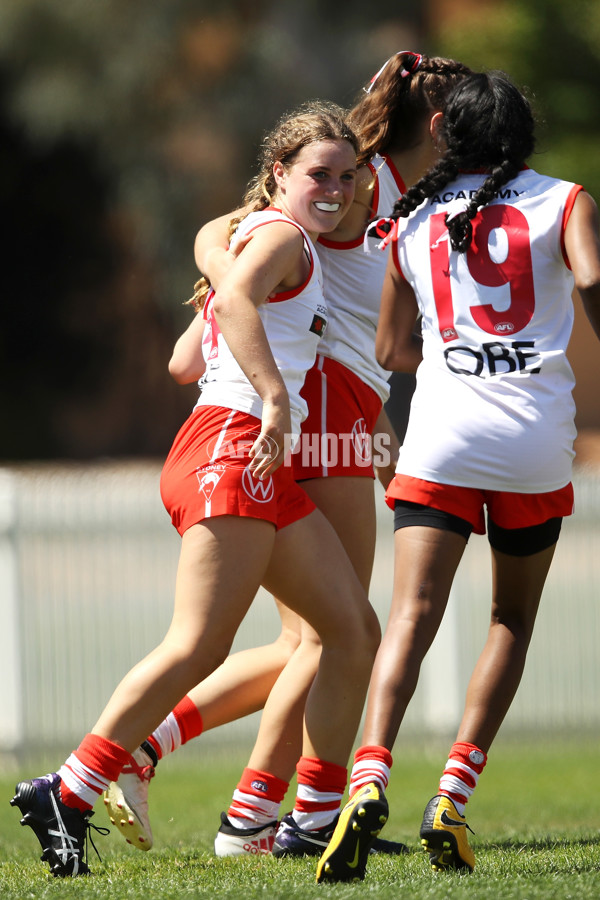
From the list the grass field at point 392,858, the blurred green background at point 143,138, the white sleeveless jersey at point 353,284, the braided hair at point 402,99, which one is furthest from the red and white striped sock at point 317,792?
the blurred green background at point 143,138

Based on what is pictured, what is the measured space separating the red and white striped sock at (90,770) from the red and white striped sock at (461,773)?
33.9 inches

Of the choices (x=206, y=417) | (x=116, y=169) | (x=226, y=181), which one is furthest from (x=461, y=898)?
(x=116, y=169)

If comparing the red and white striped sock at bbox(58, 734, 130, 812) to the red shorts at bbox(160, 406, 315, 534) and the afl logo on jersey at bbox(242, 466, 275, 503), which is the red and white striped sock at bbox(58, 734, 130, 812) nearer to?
the red shorts at bbox(160, 406, 315, 534)

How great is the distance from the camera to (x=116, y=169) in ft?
81.4

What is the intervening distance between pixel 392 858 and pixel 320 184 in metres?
2.05

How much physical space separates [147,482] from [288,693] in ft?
14.8

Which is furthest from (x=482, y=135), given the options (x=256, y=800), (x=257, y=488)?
(x=256, y=800)

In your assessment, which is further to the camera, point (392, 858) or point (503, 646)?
point (392, 858)

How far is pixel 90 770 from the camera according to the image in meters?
3.21

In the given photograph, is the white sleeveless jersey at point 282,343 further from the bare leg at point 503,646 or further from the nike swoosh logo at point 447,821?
the nike swoosh logo at point 447,821

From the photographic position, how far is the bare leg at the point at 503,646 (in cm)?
324

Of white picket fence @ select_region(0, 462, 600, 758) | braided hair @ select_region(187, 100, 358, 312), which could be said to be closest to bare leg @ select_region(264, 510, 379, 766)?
braided hair @ select_region(187, 100, 358, 312)

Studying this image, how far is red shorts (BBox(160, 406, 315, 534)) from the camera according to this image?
128 inches

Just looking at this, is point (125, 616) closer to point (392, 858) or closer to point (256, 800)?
point (256, 800)
